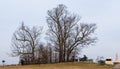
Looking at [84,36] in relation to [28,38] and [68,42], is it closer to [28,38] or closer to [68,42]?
[68,42]

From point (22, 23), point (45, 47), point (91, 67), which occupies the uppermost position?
point (22, 23)

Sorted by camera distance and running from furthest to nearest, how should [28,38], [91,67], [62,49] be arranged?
[28,38] < [62,49] < [91,67]

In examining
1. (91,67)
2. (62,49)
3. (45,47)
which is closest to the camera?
(91,67)

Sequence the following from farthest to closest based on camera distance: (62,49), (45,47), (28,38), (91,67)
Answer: (45,47) → (28,38) → (62,49) → (91,67)

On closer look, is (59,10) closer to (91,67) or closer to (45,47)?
(45,47)

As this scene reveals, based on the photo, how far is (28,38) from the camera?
61844mm

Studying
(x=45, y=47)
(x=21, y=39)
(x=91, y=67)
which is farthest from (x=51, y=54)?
(x=91, y=67)

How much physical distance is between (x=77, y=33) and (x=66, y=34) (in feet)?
7.48

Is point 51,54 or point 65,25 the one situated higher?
point 65,25

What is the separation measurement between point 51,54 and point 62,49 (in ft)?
20.2

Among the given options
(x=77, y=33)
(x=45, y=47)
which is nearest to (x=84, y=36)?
(x=77, y=33)

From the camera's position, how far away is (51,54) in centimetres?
6359

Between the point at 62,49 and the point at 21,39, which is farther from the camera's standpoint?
the point at 21,39

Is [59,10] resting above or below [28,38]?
above
